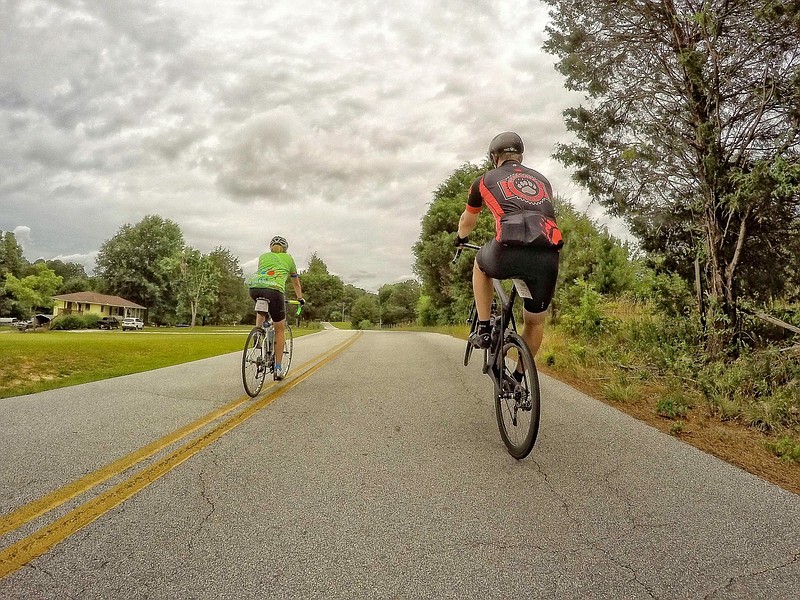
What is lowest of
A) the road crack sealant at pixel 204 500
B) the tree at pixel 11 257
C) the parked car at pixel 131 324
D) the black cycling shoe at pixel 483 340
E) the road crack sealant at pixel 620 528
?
the parked car at pixel 131 324

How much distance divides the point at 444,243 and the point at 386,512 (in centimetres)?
2933

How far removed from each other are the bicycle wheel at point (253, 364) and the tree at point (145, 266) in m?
72.3

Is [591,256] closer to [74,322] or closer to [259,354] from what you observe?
[259,354]

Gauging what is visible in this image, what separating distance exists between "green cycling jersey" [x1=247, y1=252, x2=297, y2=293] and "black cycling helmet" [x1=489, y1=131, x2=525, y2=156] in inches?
138

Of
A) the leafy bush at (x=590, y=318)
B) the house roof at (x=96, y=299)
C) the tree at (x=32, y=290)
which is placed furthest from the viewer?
the tree at (x=32, y=290)

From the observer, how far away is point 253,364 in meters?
6.16

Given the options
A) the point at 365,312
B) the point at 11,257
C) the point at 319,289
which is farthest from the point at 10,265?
the point at 365,312

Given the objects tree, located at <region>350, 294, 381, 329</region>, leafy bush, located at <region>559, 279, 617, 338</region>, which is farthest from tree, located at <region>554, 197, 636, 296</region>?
tree, located at <region>350, 294, 381, 329</region>

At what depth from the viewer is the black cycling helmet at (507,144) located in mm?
3998

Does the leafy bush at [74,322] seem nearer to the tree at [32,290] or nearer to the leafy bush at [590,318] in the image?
the tree at [32,290]

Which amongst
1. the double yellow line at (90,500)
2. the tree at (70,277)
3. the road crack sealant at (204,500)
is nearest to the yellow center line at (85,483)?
the double yellow line at (90,500)

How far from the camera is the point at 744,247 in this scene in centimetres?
712

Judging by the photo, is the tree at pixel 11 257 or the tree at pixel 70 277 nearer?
the tree at pixel 11 257

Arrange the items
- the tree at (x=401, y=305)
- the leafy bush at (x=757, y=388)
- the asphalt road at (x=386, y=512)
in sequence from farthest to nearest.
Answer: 1. the tree at (x=401, y=305)
2. the leafy bush at (x=757, y=388)
3. the asphalt road at (x=386, y=512)
